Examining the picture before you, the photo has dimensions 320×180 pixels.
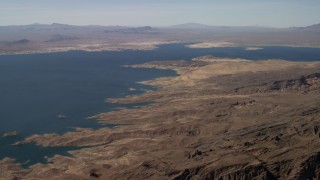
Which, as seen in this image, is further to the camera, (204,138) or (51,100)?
(51,100)

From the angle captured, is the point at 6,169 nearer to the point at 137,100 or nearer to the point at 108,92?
the point at 137,100

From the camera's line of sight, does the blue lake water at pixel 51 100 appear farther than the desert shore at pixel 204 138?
Yes

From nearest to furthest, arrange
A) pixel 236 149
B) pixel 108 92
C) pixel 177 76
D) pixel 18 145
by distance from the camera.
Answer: pixel 236 149
pixel 18 145
pixel 108 92
pixel 177 76

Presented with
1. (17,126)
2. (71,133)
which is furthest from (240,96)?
(17,126)

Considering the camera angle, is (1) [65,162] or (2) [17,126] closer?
(1) [65,162]

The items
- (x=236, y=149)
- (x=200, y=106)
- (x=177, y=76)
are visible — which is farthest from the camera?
(x=177, y=76)

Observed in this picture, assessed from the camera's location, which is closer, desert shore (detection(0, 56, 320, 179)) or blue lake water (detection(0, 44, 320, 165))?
desert shore (detection(0, 56, 320, 179))

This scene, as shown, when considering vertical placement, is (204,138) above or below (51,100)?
below
